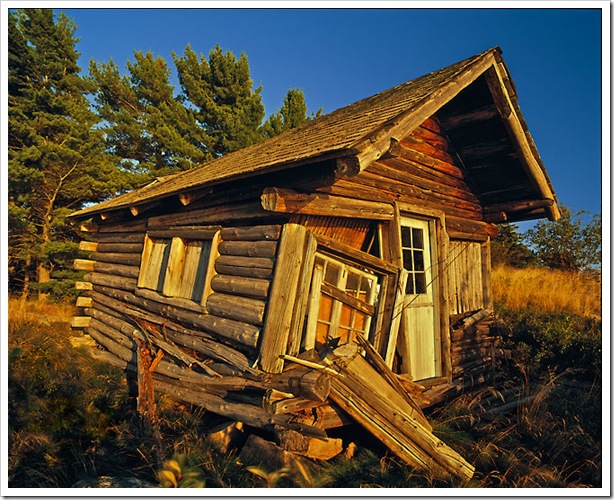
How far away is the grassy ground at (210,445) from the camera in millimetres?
3947

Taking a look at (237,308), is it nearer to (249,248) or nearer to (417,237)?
(249,248)

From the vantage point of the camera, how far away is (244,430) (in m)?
4.93

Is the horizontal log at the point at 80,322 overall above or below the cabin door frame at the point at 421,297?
below

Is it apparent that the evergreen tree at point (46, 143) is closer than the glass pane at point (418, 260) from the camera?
No

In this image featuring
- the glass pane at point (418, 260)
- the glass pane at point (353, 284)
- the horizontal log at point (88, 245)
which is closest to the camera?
the glass pane at point (353, 284)

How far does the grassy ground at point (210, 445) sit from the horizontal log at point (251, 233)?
2452 millimetres

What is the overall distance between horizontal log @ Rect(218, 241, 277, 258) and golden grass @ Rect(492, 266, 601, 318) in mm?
8952

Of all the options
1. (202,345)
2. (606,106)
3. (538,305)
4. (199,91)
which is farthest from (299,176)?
(199,91)

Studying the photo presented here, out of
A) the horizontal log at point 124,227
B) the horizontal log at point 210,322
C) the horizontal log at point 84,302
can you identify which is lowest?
the horizontal log at point 84,302

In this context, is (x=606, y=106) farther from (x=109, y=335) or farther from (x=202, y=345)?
(x=109, y=335)

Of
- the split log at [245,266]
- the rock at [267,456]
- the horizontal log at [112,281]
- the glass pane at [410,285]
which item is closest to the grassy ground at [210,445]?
the rock at [267,456]

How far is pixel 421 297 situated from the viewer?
252 inches

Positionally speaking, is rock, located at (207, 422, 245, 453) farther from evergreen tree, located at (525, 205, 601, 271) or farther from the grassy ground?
evergreen tree, located at (525, 205, 601, 271)

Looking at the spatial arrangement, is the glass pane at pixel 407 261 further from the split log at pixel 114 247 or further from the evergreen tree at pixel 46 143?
the evergreen tree at pixel 46 143
